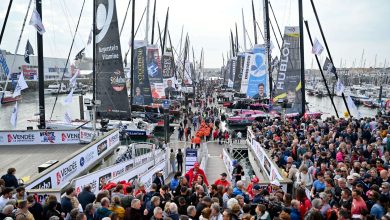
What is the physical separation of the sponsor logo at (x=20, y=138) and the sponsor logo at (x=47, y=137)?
Answer: 446mm

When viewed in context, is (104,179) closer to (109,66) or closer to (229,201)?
(229,201)

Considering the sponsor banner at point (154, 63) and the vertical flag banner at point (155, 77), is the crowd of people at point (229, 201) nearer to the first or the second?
the sponsor banner at point (154, 63)

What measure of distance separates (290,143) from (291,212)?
8.06m

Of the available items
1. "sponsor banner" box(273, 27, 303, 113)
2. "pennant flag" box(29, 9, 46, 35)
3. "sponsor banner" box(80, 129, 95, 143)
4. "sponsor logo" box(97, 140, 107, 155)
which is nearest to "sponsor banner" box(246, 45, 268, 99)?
"sponsor banner" box(273, 27, 303, 113)

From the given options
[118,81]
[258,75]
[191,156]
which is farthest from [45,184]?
[258,75]

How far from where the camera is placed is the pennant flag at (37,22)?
662 inches

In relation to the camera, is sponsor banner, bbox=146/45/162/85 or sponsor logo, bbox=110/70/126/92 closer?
sponsor logo, bbox=110/70/126/92

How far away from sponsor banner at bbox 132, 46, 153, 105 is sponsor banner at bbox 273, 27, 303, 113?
38.7 ft

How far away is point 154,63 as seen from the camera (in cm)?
3325

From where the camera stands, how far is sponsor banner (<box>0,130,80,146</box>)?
59.2ft

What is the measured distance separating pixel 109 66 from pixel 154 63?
13.1 meters

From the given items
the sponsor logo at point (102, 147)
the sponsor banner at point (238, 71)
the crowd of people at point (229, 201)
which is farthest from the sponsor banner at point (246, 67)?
the crowd of people at point (229, 201)

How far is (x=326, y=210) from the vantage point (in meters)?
6.59

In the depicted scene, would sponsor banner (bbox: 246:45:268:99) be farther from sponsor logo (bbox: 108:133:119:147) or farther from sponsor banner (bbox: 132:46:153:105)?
sponsor logo (bbox: 108:133:119:147)
